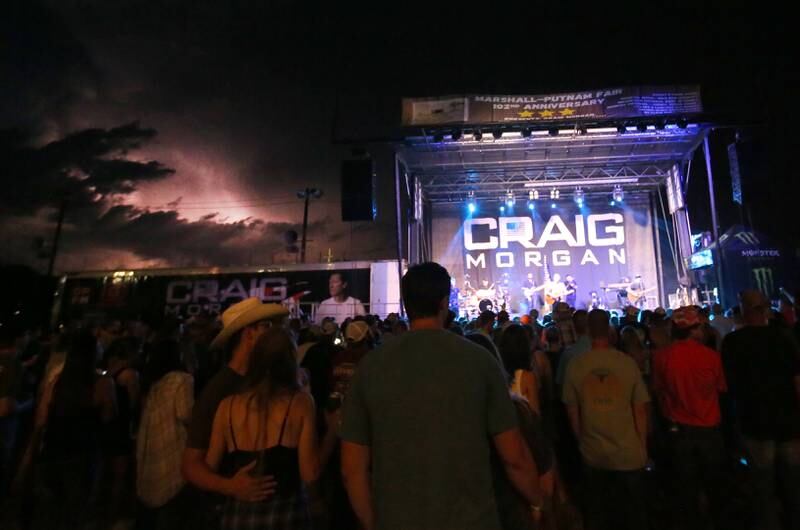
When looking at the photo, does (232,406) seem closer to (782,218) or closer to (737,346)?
(737,346)

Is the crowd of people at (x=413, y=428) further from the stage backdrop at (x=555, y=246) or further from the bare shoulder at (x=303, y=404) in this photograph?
the stage backdrop at (x=555, y=246)

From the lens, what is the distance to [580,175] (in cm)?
1831

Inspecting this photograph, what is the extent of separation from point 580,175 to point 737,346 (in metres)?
16.8

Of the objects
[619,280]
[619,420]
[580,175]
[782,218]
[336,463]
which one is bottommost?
[336,463]

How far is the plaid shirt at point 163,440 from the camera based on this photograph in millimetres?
2494

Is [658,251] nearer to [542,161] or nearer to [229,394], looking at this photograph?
[542,161]

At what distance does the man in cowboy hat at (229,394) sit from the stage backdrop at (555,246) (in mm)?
17219

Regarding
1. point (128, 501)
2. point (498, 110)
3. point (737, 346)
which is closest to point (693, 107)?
point (498, 110)

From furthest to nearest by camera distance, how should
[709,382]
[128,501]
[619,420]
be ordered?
[128,501] → [709,382] → [619,420]

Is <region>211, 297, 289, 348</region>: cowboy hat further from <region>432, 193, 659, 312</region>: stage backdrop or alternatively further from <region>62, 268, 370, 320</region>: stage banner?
<region>432, 193, 659, 312</region>: stage backdrop

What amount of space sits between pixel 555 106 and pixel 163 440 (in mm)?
13739

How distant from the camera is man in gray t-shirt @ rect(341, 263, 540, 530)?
1303 mm

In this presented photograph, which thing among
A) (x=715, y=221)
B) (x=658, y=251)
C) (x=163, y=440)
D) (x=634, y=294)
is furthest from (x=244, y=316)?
(x=658, y=251)

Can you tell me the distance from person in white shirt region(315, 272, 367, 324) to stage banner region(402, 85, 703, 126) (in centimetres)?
580
